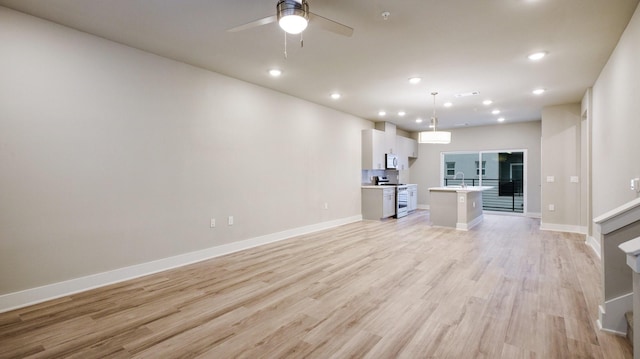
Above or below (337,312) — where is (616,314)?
above

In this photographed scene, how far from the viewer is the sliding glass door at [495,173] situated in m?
9.55

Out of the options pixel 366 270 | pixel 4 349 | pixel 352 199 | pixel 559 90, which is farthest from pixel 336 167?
pixel 4 349

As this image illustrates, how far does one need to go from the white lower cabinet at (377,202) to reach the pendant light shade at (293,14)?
608cm

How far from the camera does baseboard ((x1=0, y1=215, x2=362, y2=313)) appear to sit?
A: 2.95 metres

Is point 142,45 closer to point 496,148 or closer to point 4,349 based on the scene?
point 4,349

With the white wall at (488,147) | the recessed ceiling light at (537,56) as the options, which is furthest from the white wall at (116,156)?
the white wall at (488,147)

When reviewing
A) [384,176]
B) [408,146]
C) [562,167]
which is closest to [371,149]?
[384,176]

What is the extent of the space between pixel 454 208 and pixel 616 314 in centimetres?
462

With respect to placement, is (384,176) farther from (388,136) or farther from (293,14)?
(293,14)

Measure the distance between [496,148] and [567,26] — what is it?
6906 mm

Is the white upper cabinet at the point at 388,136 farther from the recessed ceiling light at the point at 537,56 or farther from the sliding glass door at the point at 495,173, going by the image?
the recessed ceiling light at the point at 537,56

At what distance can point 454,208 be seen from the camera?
6938mm

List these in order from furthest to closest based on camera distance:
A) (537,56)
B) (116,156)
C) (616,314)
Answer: (537,56) → (116,156) → (616,314)

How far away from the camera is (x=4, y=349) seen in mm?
2232
